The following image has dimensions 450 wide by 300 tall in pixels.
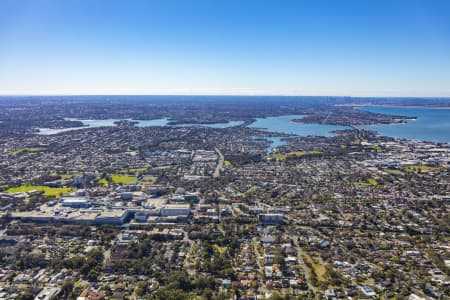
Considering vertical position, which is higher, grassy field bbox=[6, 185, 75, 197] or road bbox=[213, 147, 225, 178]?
road bbox=[213, 147, 225, 178]

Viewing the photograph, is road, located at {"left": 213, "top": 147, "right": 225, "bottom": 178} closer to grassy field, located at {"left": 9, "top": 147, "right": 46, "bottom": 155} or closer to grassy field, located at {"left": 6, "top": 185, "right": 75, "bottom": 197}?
grassy field, located at {"left": 6, "top": 185, "right": 75, "bottom": 197}

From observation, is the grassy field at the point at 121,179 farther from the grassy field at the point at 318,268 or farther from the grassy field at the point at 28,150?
the grassy field at the point at 318,268

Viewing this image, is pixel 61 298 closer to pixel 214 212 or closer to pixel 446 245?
pixel 214 212

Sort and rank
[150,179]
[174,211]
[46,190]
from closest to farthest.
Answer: [174,211] → [46,190] → [150,179]

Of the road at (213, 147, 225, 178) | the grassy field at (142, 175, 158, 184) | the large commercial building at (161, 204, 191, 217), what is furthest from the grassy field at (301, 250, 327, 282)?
the grassy field at (142, 175, 158, 184)

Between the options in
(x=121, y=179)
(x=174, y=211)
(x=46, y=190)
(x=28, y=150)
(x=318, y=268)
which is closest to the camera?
(x=318, y=268)

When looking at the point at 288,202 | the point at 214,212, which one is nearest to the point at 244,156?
the point at 288,202

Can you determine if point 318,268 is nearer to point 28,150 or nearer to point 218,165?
point 218,165

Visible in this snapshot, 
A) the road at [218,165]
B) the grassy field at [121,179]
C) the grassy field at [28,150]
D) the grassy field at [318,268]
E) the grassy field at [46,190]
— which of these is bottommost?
the grassy field at [318,268]

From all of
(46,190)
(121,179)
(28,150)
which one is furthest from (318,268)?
(28,150)

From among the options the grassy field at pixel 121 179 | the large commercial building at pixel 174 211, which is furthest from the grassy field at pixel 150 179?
the large commercial building at pixel 174 211

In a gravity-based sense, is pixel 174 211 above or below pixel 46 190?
above
